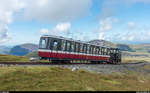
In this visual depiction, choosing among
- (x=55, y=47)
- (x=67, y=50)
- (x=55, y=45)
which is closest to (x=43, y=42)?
(x=55, y=45)

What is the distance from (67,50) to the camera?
1344 inches

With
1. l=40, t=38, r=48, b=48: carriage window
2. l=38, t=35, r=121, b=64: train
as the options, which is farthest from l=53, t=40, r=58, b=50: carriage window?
l=40, t=38, r=48, b=48: carriage window

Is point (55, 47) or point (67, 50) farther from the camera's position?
point (67, 50)

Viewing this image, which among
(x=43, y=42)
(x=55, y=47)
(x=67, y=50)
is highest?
(x=43, y=42)

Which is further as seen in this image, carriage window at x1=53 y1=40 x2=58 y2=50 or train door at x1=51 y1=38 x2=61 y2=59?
carriage window at x1=53 y1=40 x2=58 y2=50

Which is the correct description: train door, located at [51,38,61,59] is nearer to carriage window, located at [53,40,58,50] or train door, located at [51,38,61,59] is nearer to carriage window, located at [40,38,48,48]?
carriage window, located at [53,40,58,50]

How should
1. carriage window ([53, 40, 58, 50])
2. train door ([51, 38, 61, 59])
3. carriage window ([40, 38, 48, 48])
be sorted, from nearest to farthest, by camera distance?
carriage window ([40, 38, 48, 48]) → train door ([51, 38, 61, 59]) → carriage window ([53, 40, 58, 50])

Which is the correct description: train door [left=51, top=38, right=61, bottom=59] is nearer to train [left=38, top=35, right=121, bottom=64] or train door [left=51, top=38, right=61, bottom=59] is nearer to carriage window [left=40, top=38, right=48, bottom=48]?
train [left=38, top=35, right=121, bottom=64]

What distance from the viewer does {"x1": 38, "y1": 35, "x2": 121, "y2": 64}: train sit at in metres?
30.7

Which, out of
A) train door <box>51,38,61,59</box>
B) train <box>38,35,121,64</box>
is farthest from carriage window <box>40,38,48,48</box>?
train door <box>51,38,61,59</box>

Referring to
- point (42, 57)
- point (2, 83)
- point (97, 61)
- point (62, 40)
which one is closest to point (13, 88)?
point (2, 83)

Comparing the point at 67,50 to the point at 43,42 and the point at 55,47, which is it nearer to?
the point at 55,47

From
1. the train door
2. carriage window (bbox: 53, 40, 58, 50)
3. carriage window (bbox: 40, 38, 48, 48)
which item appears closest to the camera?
carriage window (bbox: 40, 38, 48, 48)

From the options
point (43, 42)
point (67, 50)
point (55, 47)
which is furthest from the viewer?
point (67, 50)
